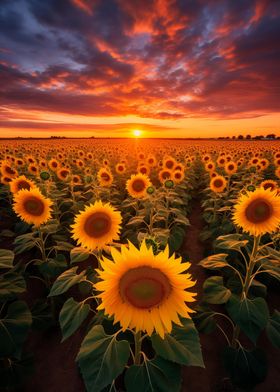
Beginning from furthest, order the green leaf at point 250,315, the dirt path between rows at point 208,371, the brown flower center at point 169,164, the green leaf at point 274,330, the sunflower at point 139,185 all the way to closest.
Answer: the brown flower center at point 169,164, the sunflower at point 139,185, the dirt path between rows at point 208,371, the green leaf at point 274,330, the green leaf at point 250,315

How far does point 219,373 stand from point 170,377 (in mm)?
1948

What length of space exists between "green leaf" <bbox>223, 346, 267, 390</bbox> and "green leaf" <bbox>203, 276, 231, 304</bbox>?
0.87 meters

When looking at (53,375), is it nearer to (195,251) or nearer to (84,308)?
(84,308)

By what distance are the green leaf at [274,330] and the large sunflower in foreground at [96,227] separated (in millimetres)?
2115

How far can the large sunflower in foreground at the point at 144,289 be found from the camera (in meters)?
1.79

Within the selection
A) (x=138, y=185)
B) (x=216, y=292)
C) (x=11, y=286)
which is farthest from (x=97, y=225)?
(x=138, y=185)

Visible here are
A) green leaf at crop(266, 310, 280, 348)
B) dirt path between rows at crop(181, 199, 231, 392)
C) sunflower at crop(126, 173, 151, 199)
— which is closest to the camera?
green leaf at crop(266, 310, 280, 348)

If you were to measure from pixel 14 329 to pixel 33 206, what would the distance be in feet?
7.02

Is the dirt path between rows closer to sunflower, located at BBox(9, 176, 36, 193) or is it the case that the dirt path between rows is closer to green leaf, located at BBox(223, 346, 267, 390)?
green leaf, located at BBox(223, 346, 267, 390)

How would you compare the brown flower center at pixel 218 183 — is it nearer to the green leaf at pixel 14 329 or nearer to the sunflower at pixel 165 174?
the sunflower at pixel 165 174

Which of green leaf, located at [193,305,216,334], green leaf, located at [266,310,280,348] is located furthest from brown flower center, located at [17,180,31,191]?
green leaf, located at [266,310,280,348]

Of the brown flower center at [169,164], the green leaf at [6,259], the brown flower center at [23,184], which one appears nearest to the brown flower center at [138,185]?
the brown flower center at [23,184]

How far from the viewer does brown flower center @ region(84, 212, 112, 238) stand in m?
3.23

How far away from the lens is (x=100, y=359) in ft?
6.67
